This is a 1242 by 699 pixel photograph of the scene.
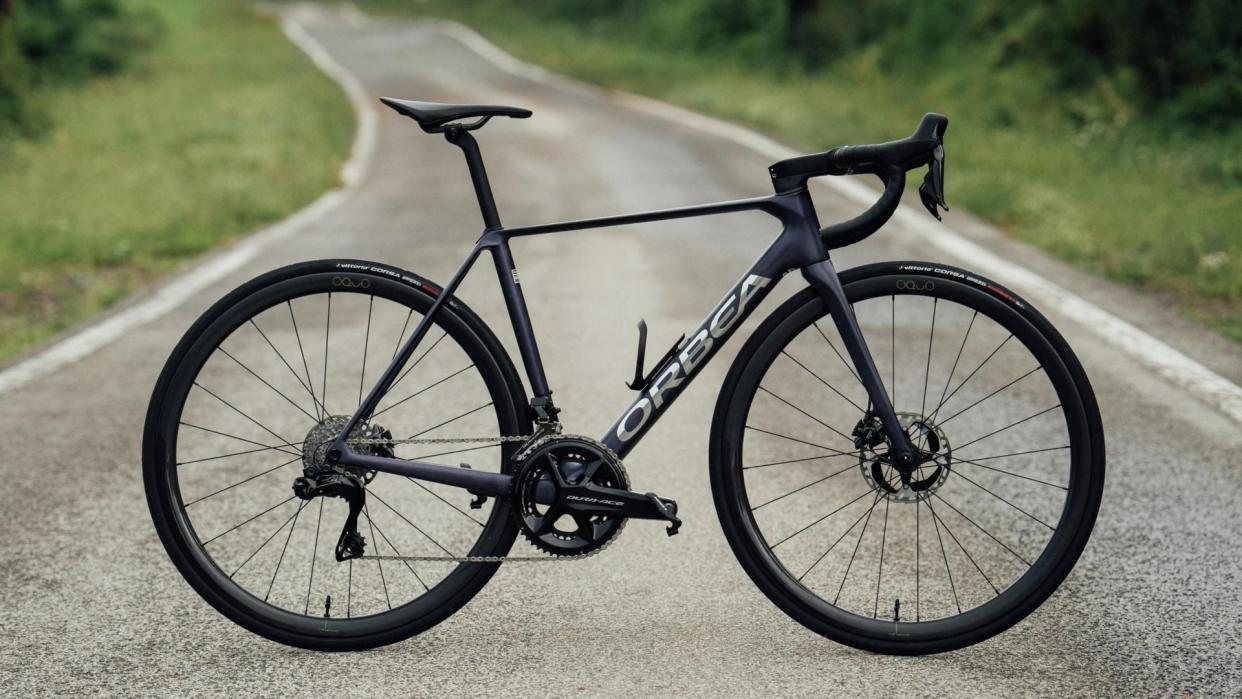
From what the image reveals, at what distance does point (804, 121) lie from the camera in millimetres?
16438

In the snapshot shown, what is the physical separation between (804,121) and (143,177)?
792 centimetres

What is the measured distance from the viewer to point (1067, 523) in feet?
10.8

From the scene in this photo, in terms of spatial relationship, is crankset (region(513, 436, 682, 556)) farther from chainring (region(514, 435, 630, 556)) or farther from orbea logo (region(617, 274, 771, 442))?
orbea logo (region(617, 274, 771, 442))

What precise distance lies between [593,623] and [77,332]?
4.59 m

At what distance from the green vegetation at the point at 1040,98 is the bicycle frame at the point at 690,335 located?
4.15 m

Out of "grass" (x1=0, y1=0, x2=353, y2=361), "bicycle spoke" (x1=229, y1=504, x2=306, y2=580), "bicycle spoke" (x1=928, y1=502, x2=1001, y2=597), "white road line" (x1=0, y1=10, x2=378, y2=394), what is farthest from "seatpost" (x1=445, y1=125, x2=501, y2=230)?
"grass" (x1=0, y1=0, x2=353, y2=361)

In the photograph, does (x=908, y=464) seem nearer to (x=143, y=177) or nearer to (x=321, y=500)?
(x=321, y=500)

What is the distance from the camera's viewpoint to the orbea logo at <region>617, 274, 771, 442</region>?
3350 millimetres

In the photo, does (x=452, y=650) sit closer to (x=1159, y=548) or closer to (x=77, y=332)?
(x=1159, y=548)

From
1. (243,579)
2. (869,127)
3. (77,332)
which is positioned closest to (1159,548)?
(243,579)

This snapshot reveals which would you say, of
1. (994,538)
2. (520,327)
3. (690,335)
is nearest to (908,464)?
(690,335)

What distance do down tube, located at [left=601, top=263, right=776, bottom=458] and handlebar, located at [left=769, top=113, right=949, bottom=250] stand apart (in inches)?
10.6

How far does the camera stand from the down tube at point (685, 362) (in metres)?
3.35

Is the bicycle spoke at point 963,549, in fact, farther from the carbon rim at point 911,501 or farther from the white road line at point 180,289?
the white road line at point 180,289
